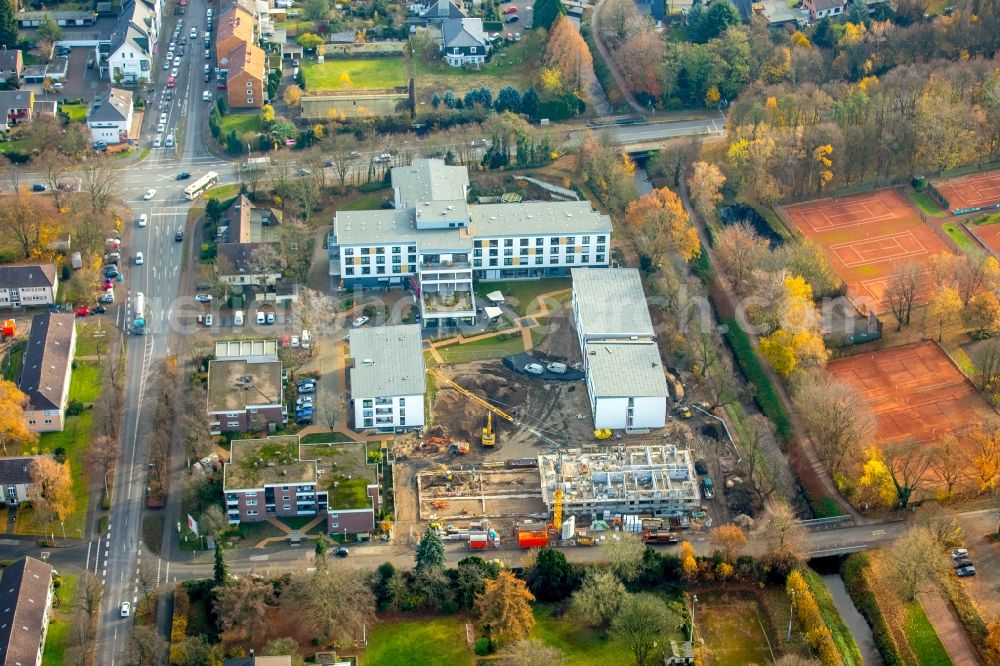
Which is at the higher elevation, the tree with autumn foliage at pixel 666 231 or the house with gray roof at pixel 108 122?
the house with gray roof at pixel 108 122

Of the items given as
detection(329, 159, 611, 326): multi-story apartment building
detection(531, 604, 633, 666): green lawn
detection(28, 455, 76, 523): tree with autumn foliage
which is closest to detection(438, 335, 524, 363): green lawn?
detection(329, 159, 611, 326): multi-story apartment building

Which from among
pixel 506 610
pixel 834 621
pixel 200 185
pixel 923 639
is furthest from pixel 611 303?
pixel 200 185

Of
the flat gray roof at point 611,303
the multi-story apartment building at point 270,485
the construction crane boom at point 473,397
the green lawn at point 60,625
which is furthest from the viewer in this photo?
the flat gray roof at point 611,303

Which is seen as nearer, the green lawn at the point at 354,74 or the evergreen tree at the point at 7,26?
the green lawn at the point at 354,74

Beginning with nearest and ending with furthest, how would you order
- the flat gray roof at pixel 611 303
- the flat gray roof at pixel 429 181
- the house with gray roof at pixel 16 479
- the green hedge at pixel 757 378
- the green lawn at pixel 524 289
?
the house with gray roof at pixel 16 479 < the green hedge at pixel 757 378 < the flat gray roof at pixel 611 303 < the green lawn at pixel 524 289 < the flat gray roof at pixel 429 181

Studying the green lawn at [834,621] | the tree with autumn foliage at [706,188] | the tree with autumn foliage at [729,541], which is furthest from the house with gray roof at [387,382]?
the tree with autumn foliage at [706,188]

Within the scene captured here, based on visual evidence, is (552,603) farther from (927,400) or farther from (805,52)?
(805,52)

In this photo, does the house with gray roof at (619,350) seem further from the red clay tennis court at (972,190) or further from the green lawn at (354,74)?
the green lawn at (354,74)
